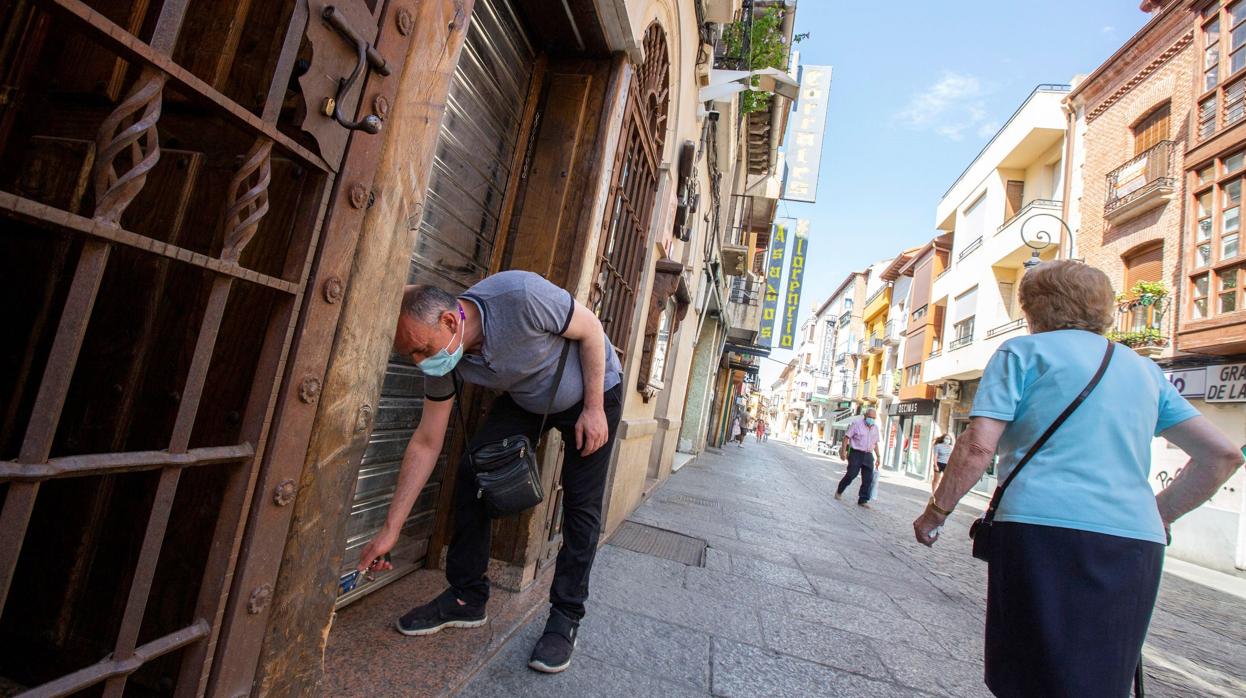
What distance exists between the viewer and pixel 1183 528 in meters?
11.1

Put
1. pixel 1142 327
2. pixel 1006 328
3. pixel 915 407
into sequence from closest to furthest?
pixel 1142 327 < pixel 1006 328 < pixel 915 407

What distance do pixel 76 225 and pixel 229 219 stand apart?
0.26 m

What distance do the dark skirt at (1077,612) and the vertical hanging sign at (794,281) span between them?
27002mm

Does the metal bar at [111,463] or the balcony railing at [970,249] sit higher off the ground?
the balcony railing at [970,249]

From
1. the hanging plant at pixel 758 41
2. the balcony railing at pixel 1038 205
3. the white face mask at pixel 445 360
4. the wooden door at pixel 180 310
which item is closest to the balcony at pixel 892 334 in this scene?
the balcony railing at pixel 1038 205

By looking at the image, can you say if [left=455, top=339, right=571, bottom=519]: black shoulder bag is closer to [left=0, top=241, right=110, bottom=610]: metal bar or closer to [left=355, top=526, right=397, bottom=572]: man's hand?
[left=355, top=526, right=397, bottom=572]: man's hand

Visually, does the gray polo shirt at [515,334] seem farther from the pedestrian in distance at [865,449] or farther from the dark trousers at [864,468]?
the dark trousers at [864,468]

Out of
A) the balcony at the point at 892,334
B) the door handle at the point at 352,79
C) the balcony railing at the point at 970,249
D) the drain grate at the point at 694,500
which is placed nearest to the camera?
the door handle at the point at 352,79

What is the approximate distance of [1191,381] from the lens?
1155 cm

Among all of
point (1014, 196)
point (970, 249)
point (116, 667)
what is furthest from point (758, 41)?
point (970, 249)

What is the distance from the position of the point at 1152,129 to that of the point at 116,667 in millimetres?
19869

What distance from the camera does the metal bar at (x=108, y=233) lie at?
2.58 ft

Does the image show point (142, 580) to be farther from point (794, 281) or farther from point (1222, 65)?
point (794, 281)

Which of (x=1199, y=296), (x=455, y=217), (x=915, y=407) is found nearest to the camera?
(x=455, y=217)
